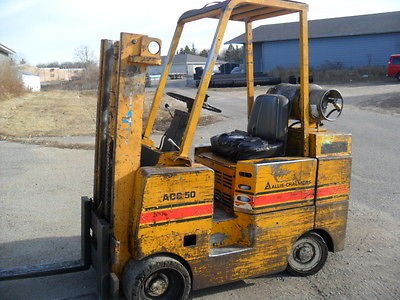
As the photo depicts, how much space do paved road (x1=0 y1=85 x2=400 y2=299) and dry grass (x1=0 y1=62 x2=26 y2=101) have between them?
16.3 meters

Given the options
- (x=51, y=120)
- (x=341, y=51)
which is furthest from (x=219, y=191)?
(x=341, y=51)

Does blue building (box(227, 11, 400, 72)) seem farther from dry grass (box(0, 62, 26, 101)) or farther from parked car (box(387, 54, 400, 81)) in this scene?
dry grass (box(0, 62, 26, 101))

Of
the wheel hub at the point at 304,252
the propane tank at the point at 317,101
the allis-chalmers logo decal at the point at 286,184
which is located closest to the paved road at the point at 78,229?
the wheel hub at the point at 304,252

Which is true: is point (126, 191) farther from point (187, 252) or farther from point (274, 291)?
point (274, 291)

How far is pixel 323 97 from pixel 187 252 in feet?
7.01

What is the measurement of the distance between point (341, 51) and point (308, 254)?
1632 inches

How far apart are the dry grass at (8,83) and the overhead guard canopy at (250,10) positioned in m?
23.7

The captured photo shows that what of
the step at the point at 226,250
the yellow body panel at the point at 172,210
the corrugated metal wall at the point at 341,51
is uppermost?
the corrugated metal wall at the point at 341,51

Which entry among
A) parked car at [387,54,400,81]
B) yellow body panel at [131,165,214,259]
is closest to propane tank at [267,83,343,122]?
yellow body panel at [131,165,214,259]

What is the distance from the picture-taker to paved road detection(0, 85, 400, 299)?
14.7ft

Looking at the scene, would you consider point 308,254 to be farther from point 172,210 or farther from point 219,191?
point 172,210

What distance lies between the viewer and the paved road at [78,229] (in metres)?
4.48

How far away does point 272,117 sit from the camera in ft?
15.4

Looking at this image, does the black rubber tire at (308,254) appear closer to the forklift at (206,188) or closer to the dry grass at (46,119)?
the forklift at (206,188)
